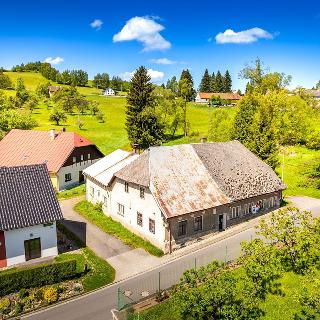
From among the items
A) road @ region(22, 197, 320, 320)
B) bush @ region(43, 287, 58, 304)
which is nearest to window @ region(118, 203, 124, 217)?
road @ region(22, 197, 320, 320)

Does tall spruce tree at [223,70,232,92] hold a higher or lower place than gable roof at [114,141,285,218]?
higher

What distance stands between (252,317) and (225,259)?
893 cm

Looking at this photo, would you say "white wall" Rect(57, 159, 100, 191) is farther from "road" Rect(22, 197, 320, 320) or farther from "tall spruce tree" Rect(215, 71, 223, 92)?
"tall spruce tree" Rect(215, 71, 223, 92)

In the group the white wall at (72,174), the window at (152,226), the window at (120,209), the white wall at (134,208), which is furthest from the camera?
the white wall at (72,174)

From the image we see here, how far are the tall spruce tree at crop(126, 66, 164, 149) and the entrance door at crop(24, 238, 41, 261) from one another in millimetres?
40339

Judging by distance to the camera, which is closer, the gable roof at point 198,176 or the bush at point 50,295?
the bush at point 50,295

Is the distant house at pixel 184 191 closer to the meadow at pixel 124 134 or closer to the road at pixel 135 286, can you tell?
the road at pixel 135 286

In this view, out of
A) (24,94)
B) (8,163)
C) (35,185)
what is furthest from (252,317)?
(24,94)

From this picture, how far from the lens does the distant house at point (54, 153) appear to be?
5075 cm

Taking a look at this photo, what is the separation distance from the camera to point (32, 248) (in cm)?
2814

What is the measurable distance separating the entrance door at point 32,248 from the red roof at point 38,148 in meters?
22.0

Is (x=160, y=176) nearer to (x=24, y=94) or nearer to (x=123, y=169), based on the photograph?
(x=123, y=169)

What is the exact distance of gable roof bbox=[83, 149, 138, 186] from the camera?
38812 millimetres

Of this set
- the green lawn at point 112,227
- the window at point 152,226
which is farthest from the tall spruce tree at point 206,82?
the window at point 152,226
